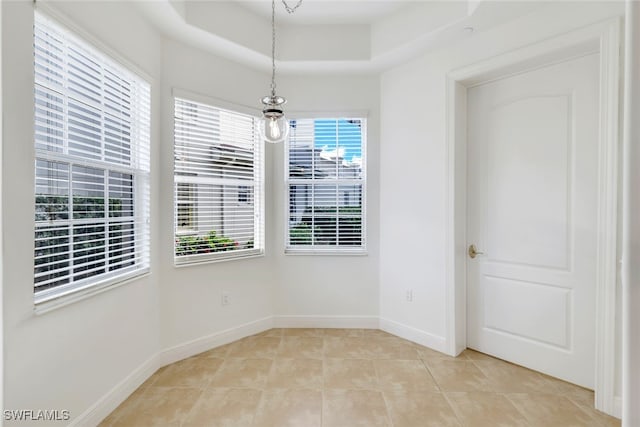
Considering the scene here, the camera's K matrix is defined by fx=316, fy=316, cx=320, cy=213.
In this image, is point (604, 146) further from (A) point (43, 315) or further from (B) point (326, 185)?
(A) point (43, 315)

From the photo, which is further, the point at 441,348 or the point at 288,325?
the point at 288,325

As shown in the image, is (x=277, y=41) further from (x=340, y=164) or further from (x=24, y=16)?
(x=24, y=16)

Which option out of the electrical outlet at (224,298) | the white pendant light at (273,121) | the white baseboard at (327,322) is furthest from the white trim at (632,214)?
the white baseboard at (327,322)

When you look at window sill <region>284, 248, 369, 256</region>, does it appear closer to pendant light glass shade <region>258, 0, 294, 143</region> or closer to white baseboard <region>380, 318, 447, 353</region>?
white baseboard <region>380, 318, 447, 353</region>

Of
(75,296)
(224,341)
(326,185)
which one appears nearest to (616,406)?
(326,185)

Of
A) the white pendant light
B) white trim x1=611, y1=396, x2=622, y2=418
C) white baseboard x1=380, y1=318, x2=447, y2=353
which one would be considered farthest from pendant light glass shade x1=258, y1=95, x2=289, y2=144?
white trim x1=611, y1=396, x2=622, y2=418

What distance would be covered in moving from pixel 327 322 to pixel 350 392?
115 cm

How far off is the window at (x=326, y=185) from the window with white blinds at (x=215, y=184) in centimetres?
39

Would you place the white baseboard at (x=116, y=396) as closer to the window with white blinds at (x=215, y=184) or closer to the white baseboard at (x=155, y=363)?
the white baseboard at (x=155, y=363)

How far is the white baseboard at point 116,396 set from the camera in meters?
1.82

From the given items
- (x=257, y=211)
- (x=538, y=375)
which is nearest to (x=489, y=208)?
(x=538, y=375)

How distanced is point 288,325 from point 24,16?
3.00 m

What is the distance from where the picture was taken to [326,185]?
3342 millimetres

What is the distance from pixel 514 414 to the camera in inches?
77.3
